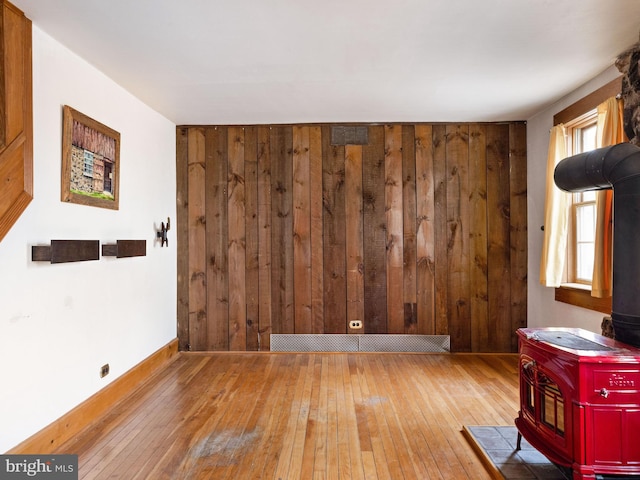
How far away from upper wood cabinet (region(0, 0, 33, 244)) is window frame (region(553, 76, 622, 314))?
4034mm

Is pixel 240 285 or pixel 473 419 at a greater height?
pixel 240 285

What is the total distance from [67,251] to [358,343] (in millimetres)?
3072

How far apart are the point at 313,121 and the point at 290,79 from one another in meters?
1.21

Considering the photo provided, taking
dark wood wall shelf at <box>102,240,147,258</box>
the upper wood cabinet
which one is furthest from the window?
the upper wood cabinet

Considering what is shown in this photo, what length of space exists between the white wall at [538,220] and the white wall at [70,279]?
4069 mm

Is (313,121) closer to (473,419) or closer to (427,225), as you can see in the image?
(427,225)

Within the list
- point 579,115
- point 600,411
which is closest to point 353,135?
point 579,115

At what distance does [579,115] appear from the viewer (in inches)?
135

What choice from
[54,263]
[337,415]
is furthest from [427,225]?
[54,263]

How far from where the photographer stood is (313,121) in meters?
4.42

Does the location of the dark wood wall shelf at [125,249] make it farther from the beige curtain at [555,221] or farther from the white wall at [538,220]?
the white wall at [538,220]

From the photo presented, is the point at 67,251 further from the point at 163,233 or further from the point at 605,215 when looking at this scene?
the point at 605,215

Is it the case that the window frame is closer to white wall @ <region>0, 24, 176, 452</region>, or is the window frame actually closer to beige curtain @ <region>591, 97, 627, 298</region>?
beige curtain @ <region>591, 97, 627, 298</region>

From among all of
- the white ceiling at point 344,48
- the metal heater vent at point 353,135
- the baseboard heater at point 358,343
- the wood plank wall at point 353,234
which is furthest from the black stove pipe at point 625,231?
the metal heater vent at point 353,135
